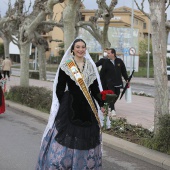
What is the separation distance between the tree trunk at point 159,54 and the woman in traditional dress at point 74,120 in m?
Result: 1.98

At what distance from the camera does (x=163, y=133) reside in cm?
627

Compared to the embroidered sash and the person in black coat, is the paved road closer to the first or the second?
the embroidered sash

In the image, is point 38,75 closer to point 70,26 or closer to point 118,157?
point 70,26

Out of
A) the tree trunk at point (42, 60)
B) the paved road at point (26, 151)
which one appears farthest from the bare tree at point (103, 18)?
the paved road at point (26, 151)

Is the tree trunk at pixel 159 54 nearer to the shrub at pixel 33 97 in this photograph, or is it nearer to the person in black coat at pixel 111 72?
the person in black coat at pixel 111 72

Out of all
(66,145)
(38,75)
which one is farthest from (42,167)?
(38,75)

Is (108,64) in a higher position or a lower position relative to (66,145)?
higher

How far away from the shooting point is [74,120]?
15.4ft

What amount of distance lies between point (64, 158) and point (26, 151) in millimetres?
2542

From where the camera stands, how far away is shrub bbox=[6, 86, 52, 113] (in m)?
11.4

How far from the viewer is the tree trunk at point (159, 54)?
21.7ft

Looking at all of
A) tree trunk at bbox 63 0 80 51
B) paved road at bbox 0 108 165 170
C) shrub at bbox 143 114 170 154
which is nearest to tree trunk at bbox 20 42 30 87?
tree trunk at bbox 63 0 80 51

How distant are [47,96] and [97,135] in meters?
6.86

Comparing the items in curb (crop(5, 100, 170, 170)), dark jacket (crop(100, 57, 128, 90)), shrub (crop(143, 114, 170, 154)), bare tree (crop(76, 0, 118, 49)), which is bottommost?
curb (crop(5, 100, 170, 170))
